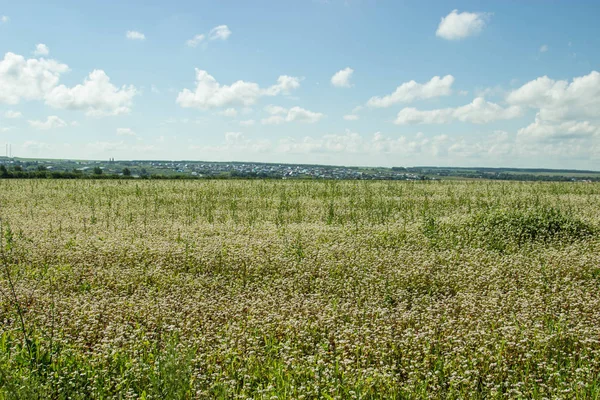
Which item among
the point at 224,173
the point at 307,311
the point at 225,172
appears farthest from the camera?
the point at 225,172

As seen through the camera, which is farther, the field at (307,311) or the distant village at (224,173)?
the distant village at (224,173)

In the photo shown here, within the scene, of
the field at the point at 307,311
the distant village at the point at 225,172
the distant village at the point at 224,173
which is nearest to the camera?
the field at the point at 307,311

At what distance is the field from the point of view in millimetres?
5289

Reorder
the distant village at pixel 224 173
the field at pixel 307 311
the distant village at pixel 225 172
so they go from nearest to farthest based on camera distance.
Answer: the field at pixel 307 311, the distant village at pixel 224 173, the distant village at pixel 225 172

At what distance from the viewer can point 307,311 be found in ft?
23.6

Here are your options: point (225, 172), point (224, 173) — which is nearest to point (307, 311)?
point (224, 173)

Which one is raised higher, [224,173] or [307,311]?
[224,173]

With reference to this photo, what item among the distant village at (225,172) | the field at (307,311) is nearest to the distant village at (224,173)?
the distant village at (225,172)

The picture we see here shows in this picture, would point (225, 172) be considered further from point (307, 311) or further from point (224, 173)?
point (307, 311)

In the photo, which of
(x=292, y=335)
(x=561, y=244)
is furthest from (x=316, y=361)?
(x=561, y=244)

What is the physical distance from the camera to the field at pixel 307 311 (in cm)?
529

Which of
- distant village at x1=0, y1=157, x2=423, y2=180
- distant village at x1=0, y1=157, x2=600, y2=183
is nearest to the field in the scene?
distant village at x1=0, y1=157, x2=600, y2=183

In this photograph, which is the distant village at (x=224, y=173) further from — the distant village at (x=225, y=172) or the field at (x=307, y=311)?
the field at (x=307, y=311)

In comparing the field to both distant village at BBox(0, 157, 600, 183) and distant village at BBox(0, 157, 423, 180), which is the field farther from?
distant village at BBox(0, 157, 423, 180)
